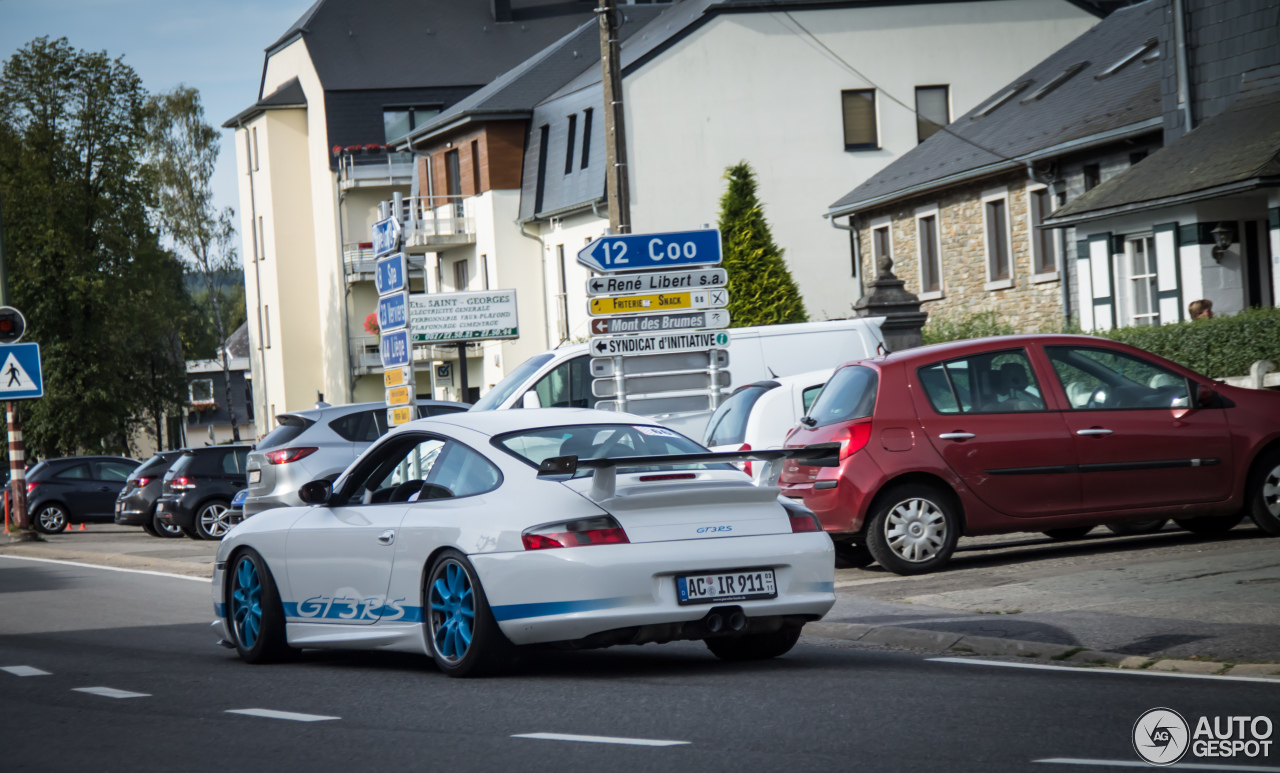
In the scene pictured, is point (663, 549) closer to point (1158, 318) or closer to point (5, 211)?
point (1158, 318)

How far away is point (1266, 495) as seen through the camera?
495 inches

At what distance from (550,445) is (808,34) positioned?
35279 mm

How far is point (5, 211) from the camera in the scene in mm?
52875

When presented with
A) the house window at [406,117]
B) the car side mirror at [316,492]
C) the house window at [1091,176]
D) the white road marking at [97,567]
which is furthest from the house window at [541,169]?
the car side mirror at [316,492]

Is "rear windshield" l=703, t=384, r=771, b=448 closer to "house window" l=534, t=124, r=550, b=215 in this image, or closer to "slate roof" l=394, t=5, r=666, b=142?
"house window" l=534, t=124, r=550, b=215

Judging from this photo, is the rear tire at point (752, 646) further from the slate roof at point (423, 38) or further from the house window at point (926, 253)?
the slate roof at point (423, 38)

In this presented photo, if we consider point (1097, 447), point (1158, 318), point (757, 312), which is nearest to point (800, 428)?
point (1097, 447)

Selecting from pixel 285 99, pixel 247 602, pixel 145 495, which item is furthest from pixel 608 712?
pixel 285 99

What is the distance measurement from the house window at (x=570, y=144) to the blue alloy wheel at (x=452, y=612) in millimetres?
37180

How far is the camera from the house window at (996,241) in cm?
3266

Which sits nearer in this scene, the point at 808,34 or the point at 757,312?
the point at 757,312

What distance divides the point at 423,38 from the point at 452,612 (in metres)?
55.4

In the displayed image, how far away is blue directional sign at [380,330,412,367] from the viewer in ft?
52.5

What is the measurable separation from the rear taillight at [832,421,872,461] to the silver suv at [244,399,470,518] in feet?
24.9
